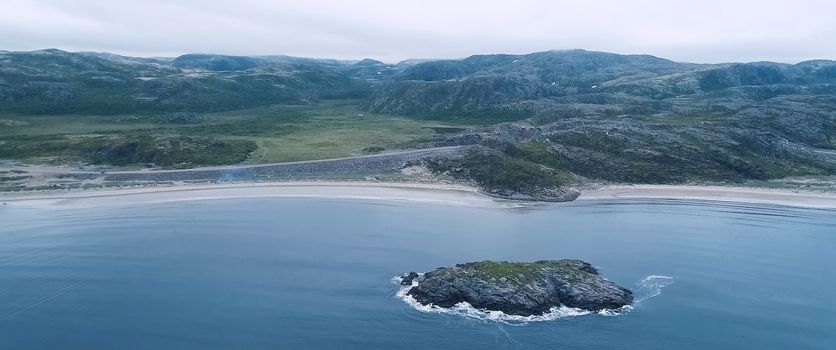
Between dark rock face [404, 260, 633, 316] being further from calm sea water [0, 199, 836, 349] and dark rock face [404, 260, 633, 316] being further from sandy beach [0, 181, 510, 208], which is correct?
sandy beach [0, 181, 510, 208]

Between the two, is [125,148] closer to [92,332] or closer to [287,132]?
[287,132]

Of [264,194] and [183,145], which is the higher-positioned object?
[183,145]

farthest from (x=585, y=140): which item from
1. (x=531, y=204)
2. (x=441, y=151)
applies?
(x=531, y=204)

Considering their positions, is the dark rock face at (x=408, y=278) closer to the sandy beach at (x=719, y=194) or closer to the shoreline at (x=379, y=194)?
the shoreline at (x=379, y=194)

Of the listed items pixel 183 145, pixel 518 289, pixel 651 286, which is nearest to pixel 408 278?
pixel 518 289

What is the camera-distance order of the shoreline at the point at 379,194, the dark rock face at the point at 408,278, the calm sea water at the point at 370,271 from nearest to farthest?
the calm sea water at the point at 370,271 < the dark rock face at the point at 408,278 < the shoreline at the point at 379,194

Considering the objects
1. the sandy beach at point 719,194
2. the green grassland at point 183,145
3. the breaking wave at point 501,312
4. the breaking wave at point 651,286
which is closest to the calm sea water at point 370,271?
the breaking wave at point 651,286

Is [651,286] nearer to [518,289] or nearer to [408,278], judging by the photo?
[518,289]
